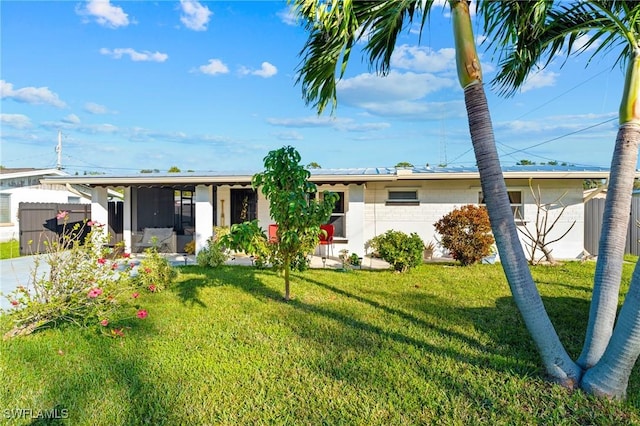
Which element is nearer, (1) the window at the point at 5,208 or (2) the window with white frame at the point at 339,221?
(2) the window with white frame at the point at 339,221

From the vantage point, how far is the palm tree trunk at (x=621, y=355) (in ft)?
9.70

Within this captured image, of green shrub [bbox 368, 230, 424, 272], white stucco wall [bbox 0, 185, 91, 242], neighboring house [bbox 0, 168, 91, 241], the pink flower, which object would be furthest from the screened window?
white stucco wall [bbox 0, 185, 91, 242]

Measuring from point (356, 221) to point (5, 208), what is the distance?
1770 centimetres

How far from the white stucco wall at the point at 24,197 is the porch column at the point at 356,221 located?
1466 cm

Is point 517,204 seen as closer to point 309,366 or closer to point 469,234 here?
point 469,234

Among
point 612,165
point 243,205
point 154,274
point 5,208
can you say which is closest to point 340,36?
point 612,165

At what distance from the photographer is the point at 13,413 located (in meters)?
3.13

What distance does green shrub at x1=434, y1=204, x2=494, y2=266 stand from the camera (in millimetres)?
10086

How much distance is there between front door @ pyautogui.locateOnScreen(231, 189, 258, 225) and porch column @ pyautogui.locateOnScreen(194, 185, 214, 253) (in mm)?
2439

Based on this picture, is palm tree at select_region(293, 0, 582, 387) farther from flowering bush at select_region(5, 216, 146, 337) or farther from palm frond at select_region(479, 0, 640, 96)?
flowering bush at select_region(5, 216, 146, 337)

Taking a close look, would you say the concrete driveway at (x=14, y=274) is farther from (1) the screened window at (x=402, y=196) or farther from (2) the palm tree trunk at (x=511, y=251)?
(1) the screened window at (x=402, y=196)

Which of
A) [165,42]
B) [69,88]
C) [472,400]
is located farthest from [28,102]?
[472,400]

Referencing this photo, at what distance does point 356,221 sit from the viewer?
36.2ft

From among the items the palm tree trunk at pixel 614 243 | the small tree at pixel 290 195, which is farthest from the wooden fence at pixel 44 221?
the palm tree trunk at pixel 614 243
